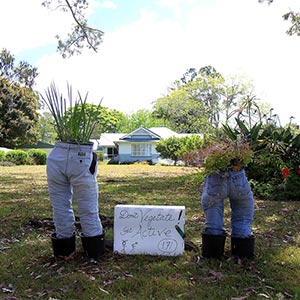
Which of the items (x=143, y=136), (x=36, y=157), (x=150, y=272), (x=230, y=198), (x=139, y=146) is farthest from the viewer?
(x=139, y=146)

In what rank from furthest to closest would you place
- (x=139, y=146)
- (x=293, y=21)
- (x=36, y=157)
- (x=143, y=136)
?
(x=139, y=146)
(x=143, y=136)
(x=36, y=157)
(x=293, y=21)

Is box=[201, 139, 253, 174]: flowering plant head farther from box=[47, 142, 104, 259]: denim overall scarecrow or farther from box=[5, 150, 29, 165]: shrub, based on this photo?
box=[5, 150, 29, 165]: shrub

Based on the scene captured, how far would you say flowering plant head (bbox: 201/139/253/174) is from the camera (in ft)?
10.6

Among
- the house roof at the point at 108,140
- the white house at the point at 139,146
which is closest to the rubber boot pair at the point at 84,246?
the white house at the point at 139,146

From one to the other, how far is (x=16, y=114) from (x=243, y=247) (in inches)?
1221

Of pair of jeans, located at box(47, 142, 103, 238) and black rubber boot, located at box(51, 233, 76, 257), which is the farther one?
black rubber boot, located at box(51, 233, 76, 257)

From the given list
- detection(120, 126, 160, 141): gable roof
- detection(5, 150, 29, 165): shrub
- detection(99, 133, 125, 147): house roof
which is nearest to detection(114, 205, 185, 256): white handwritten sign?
detection(5, 150, 29, 165): shrub

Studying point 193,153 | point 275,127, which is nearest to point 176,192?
point 275,127

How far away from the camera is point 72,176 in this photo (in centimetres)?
320

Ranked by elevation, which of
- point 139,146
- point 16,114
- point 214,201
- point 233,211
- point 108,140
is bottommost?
point 233,211

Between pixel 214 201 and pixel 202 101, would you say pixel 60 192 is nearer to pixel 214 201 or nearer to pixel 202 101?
pixel 214 201

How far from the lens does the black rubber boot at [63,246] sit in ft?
11.1

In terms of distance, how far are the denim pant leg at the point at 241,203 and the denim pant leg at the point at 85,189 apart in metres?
1.22

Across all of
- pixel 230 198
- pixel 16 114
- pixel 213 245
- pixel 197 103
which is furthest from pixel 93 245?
pixel 197 103
